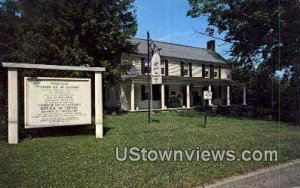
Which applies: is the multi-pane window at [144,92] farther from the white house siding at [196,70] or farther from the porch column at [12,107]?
the porch column at [12,107]

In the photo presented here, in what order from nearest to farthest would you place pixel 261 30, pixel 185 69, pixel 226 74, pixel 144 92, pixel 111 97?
pixel 261 30, pixel 111 97, pixel 144 92, pixel 185 69, pixel 226 74

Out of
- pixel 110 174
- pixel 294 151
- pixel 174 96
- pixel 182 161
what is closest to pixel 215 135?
pixel 294 151

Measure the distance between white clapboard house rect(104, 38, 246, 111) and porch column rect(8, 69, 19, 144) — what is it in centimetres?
1916

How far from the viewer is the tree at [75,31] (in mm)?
24812

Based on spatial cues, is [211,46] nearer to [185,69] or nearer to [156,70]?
[185,69]

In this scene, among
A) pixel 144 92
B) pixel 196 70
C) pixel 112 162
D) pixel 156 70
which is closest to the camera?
pixel 112 162

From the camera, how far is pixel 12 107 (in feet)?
35.0

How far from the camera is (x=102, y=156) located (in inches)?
347

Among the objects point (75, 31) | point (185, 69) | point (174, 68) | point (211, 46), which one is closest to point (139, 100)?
point (174, 68)

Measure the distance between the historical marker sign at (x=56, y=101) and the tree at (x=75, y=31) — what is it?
12.3 meters

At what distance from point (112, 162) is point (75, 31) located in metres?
19.7

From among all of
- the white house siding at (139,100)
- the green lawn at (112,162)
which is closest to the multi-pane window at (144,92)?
the white house siding at (139,100)

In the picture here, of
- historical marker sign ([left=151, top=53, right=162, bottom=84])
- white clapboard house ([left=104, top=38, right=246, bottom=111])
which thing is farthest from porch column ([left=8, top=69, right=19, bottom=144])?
white clapboard house ([left=104, top=38, right=246, bottom=111])

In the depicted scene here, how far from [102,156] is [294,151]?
16.8ft
